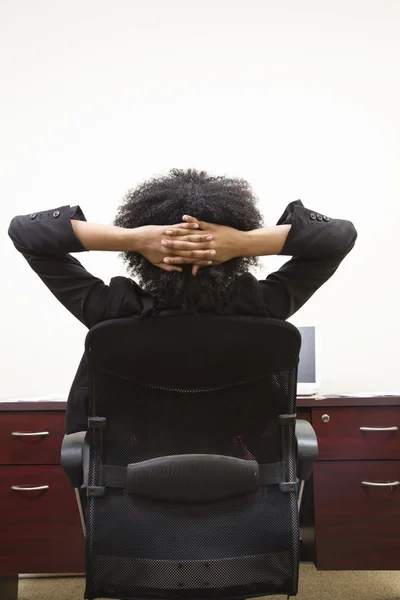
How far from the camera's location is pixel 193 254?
931mm

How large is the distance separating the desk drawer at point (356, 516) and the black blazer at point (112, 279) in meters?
0.74

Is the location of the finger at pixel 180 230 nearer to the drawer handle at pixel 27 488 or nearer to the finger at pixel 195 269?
the finger at pixel 195 269

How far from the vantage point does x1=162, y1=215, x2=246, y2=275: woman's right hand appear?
93 cm

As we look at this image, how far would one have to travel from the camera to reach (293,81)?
239 centimetres

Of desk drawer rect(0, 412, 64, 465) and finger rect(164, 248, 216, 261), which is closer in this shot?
finger rect(164, 248, 216, 261)

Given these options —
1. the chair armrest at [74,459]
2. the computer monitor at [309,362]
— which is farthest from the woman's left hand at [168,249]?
the computer monitor at [309,362]

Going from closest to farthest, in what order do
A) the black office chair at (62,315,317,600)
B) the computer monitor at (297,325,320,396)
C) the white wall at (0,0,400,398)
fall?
the black office chair at (62,315,317,600) → the computer monitor at (297,325,320,396) → the white wall at (0,0,400,398)

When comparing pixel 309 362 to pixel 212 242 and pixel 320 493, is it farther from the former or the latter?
pixel 212 242

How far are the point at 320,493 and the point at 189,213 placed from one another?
3.25ft

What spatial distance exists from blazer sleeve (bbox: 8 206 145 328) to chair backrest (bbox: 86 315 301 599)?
13 centimetres

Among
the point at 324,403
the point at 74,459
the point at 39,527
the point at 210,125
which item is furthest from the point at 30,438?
the point at 210,125

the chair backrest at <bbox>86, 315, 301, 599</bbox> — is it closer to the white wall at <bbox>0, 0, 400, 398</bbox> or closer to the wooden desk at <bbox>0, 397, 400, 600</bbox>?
the wooden desk at <bbox>0, 397, 400, 600</bbox>

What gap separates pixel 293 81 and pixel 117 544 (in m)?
2.03

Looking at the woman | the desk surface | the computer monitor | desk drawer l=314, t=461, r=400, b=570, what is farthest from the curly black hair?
the computer monitor
